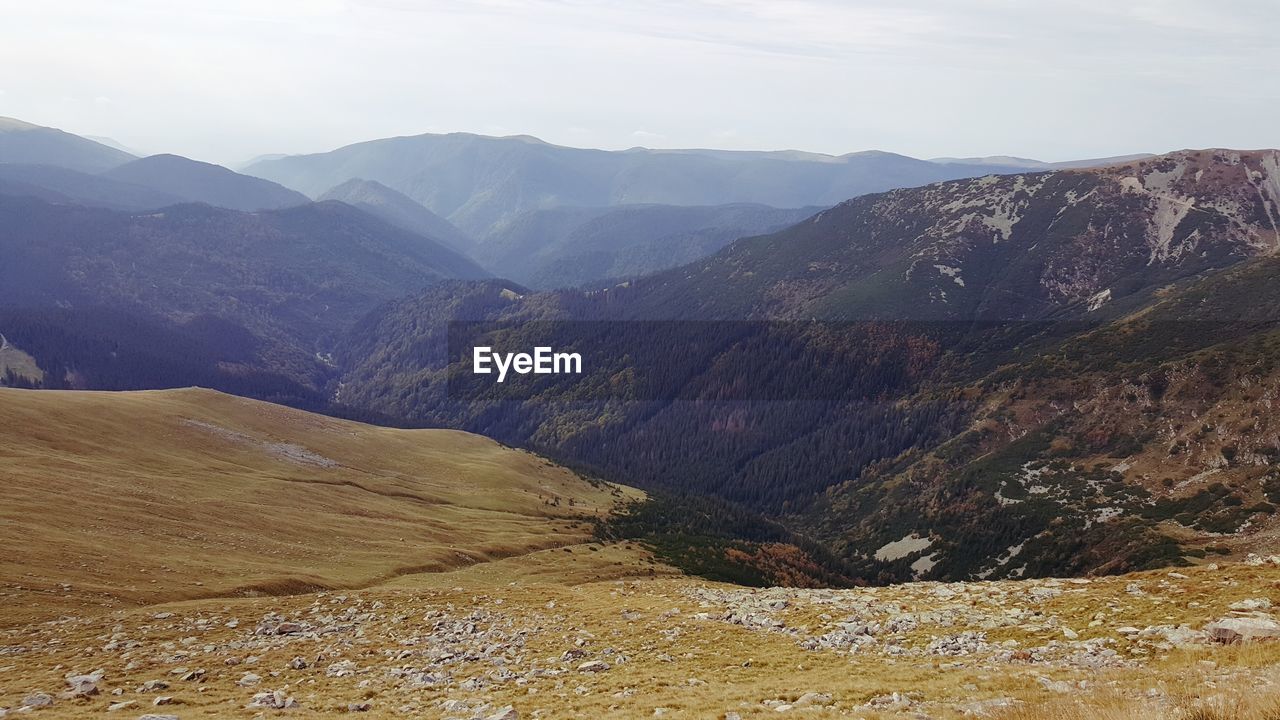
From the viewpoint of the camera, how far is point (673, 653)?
37.6 m

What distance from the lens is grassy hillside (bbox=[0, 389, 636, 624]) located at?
54250 millimetres

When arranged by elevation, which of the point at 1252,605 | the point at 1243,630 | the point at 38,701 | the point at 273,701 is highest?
the point at 1243,630

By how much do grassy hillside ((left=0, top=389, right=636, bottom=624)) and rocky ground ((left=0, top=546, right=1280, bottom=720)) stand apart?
8.84 m

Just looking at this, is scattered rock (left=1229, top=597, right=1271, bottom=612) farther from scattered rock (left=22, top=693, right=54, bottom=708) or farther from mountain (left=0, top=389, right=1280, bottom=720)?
scattered rock (left=22, top=693, right=54, bottom=708)

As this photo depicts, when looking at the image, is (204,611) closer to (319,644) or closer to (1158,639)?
(319,644)

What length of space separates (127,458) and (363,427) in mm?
74065

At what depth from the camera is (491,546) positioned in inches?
3529

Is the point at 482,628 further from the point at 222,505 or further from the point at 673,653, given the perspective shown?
the point at 222,505

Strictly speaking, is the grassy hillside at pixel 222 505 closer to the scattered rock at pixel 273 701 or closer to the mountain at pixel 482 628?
the mountain at pixel 482 628

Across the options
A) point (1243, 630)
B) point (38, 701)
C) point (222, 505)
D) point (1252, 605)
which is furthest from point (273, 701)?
point (222, 505)

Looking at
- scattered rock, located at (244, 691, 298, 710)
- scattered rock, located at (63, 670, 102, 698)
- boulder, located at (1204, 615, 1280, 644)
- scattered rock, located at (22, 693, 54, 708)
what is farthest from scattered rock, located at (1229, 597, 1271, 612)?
scattered rock, located at (22, 693, 54, 708)

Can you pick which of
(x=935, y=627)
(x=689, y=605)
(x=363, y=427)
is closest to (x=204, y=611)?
(x=689, y=605)

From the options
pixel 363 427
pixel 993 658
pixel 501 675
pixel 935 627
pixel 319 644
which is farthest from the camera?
pixel 363 427

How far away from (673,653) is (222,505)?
61.8 m
